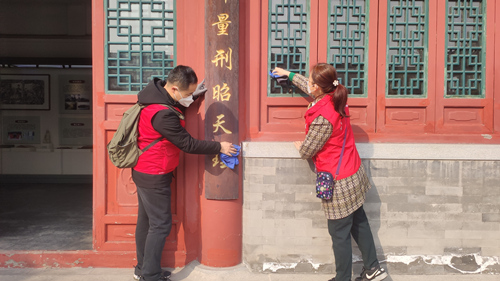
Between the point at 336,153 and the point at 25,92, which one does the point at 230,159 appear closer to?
the point at 336,153

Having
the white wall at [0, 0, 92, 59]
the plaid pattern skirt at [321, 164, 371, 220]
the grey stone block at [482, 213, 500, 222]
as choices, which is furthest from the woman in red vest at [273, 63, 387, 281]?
the white wall at [0, 0, 92, 59]

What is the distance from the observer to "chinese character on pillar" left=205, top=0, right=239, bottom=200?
12.1 feet

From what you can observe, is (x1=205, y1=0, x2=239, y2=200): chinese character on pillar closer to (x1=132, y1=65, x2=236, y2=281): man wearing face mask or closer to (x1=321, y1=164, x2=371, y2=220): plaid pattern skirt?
(x1=132, y1=65, x2=236, y2=281): man wearing face mask

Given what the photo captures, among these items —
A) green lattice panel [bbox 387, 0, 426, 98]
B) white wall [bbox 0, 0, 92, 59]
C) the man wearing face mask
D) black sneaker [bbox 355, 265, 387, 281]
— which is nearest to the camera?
the man wearing face mask

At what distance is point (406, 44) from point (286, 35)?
115cm

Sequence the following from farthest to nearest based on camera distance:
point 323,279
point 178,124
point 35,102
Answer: point 35,102, point 323,279, point 178,124

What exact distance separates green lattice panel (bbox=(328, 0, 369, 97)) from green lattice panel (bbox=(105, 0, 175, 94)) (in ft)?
4.97

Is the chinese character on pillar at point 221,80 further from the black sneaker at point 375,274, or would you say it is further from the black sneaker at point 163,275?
the black sneaker at point 375,274

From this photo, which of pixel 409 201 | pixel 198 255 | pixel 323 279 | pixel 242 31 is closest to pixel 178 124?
pixel 242 31

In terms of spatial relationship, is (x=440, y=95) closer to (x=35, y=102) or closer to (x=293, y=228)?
(x=293, y=228)

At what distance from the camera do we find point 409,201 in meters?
3.85

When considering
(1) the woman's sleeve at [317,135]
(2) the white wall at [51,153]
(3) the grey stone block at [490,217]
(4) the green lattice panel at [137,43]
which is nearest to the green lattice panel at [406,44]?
(1) the woman's sleeve at [317,135]

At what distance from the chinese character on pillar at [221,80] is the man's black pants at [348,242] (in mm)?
1034

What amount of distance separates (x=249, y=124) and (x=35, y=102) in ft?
19.1
